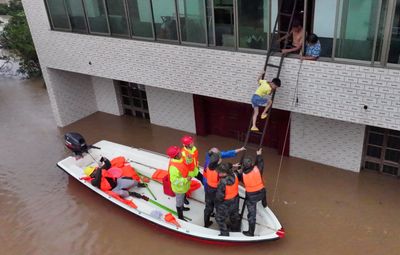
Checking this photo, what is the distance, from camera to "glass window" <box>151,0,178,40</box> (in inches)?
360

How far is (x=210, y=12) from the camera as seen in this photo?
852 cm

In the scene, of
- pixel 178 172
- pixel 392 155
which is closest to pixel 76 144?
pixel 178 172

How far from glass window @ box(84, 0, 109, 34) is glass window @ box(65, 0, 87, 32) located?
21 centimetres

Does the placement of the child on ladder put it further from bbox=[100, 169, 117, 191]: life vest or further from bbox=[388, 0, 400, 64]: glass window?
bbox=[100, 169, 117, 191]: life vest

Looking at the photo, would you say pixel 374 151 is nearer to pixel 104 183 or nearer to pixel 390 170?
pixel 390 170

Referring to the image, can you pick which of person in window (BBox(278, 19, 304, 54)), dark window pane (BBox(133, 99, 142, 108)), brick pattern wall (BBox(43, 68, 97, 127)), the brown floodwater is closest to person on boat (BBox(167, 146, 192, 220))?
the brown floodwater

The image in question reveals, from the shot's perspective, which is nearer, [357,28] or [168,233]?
[357,28]

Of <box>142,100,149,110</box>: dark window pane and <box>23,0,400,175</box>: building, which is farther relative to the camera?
<box>142,100,149,110</box>: dark window pane

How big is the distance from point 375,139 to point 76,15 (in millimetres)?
8596

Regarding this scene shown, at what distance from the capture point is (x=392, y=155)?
9203 mm

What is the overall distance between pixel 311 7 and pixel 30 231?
7.80m

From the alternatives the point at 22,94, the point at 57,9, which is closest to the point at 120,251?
the point at 57,9

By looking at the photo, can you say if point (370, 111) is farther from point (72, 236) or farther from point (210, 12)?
point (72, 236)

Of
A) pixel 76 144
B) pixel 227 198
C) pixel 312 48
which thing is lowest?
pixel 76 144
